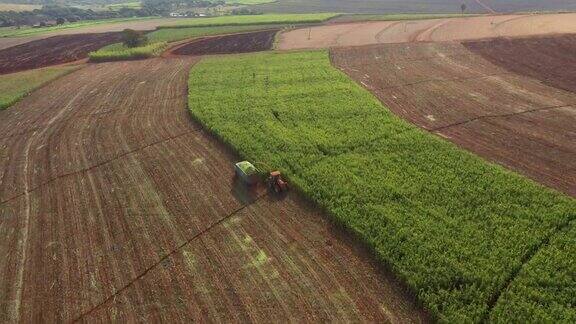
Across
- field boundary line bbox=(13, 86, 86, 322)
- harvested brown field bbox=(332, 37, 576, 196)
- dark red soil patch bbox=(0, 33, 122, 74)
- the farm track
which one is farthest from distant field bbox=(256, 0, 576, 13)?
the farm track

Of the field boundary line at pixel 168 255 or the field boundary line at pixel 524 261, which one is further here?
the field boundary line at pixel 168 255

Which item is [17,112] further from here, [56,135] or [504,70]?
[504,70]

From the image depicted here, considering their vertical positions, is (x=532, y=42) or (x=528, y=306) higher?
(x=532, y=42)

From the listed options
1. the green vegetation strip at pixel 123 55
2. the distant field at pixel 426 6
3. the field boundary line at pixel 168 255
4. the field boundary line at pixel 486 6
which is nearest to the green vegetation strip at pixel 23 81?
the green vegetation strip at pixel 123 55

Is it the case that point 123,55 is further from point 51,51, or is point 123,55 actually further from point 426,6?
point 426,6

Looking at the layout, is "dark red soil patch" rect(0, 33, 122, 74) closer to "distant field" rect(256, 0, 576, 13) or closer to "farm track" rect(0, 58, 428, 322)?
"farm track" rect(0, 58, 428, 322)

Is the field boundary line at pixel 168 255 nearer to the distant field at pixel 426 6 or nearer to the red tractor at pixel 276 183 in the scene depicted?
the red tractor at pixel 276 183

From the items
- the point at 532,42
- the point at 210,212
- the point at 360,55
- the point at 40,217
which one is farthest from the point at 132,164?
the point at 532,42
